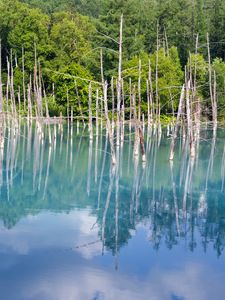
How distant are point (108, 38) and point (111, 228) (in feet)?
132

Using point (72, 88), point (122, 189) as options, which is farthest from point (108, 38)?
point (122, 189)

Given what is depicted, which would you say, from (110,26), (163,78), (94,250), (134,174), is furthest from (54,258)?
(110,26)

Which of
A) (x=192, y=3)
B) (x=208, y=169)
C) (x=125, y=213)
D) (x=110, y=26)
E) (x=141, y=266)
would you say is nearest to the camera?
(x=141, y=266)

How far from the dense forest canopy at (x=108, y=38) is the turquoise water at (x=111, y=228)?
79.3 feet

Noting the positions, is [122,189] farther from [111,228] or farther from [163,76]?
[163,76]

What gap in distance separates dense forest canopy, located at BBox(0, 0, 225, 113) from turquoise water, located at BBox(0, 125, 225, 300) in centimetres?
2416

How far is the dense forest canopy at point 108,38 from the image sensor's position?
46416mm

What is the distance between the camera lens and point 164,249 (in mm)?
10906

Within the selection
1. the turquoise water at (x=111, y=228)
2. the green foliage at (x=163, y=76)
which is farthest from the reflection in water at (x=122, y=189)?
the green foliage at (x=163, y=76)

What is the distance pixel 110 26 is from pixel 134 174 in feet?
110

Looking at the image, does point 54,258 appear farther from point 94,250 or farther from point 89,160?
point 89,160

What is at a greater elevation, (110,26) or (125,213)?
(110,26)

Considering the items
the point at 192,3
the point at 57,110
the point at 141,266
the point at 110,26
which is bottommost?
the point at 141,266

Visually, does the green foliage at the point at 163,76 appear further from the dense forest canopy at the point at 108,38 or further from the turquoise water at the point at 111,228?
the turquoise water at the point at 111,228
